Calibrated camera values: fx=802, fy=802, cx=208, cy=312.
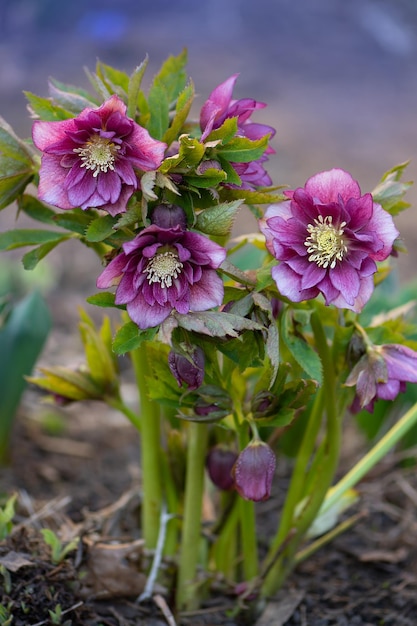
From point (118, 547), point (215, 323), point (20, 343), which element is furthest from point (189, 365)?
point (20, 343)

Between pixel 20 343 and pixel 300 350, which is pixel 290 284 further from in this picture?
pixel 20 343

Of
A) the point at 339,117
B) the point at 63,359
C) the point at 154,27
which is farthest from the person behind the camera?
the point at 154,27

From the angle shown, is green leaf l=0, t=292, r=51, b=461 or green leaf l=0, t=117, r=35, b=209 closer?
green leaf l=0, t=117, r=35, b=209

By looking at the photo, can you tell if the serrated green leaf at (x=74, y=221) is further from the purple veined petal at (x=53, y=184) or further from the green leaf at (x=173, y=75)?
the green leaf at (x=173, y=75)

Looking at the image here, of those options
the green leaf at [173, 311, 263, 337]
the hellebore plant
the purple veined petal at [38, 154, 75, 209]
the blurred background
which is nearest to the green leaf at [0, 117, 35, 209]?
the hellebore plant

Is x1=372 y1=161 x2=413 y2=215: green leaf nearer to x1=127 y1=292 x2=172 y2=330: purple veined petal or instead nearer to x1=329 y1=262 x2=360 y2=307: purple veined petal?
x1=329 y1=262 x2=360 y2=307: purple veined petal

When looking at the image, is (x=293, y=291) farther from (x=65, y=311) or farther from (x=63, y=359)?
(x=65, y=311)

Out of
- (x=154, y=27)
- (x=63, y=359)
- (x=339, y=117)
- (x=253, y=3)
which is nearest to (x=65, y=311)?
(x=63, y=359)
